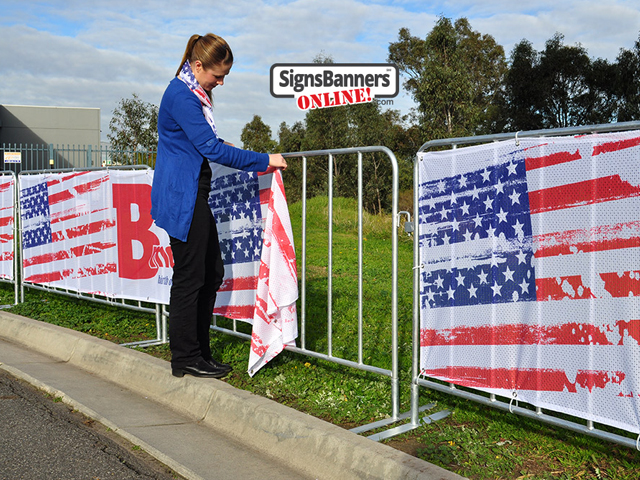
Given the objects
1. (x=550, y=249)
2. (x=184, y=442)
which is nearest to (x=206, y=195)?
(x=184, y=442)

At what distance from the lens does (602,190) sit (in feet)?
9.16

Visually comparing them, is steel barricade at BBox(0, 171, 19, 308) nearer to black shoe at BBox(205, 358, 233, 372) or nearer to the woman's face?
black shoe at BBox(205, 358, 233, 372)

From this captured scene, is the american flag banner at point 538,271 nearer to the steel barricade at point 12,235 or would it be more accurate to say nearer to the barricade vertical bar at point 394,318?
the barricade vertical bar at point 394,318

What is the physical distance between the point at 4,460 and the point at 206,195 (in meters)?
2.02

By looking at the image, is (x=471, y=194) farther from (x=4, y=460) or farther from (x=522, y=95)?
(x=522, y=95)

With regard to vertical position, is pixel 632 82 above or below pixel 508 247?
above

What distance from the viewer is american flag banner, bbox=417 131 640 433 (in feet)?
9.00

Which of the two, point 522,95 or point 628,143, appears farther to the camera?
point 522,95

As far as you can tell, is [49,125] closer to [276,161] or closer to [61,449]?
[276,161]

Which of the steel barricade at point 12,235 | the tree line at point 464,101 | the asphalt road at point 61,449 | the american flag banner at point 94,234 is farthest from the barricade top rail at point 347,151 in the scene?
the tree line at point 464,101

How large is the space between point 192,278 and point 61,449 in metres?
1.34

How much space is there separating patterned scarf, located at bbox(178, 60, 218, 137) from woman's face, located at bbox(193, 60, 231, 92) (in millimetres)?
35

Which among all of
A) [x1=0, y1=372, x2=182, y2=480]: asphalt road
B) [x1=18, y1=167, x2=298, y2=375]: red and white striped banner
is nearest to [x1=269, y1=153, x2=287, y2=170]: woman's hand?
[x1=18, y1=167, x2=298, y2=375]: red and white striped banner

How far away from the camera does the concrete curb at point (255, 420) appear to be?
10.1ft
